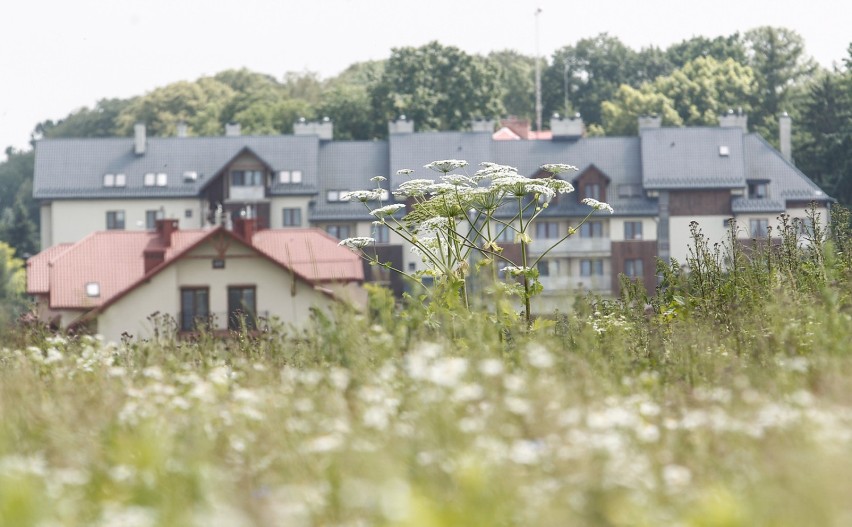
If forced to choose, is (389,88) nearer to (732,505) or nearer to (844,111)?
(844,111)

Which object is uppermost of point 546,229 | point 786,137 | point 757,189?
point 786,137

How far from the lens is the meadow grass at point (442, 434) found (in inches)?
199

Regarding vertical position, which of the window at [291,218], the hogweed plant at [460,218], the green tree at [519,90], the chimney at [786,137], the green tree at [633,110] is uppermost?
the green tree at [519,90]

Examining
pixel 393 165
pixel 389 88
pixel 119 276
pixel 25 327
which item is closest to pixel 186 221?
pixel 393 165

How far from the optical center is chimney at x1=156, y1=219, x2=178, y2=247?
58.2 m

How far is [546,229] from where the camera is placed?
8225 cm

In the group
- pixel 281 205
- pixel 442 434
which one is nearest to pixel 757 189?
pixel 281 205

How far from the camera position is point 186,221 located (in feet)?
283

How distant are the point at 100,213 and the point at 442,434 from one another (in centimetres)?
8281

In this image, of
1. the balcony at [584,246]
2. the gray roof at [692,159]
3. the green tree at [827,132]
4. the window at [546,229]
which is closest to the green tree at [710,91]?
the green tree at [827,132]

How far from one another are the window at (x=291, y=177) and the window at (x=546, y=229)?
41.4ft

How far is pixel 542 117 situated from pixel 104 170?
46831 mm

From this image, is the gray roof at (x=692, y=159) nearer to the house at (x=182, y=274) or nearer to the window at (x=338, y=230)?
the window at (x=338, y=230)

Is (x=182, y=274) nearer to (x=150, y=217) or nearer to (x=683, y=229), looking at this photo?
(x=150, y=217)
